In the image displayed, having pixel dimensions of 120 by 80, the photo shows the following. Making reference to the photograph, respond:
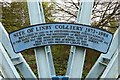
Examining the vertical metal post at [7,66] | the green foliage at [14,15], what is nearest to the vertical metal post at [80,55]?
the vertical metal post at [7,66]

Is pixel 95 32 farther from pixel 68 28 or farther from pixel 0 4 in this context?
pixel 0 4

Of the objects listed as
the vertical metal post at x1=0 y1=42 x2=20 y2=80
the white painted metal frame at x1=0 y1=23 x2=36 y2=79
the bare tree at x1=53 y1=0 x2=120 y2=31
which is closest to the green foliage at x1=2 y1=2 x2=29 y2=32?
the bare tree at x1=53 y1=0 x2=120 y2=31

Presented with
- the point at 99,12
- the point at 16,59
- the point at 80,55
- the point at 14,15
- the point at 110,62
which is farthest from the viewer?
the point at 14,15

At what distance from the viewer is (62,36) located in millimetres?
2896

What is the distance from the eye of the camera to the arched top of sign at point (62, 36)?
2840 mm

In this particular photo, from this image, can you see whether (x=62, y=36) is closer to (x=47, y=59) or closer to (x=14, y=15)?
(x=47, y=59)

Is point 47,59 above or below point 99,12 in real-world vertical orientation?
above

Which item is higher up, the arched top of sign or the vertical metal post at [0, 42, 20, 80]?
the arched top of sign

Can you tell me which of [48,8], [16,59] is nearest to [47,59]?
[16,59]

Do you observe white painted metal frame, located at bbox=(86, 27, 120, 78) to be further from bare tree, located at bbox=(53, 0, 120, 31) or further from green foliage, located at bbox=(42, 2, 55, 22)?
green foliage, located at bbox=(42, 2, 55, 22)

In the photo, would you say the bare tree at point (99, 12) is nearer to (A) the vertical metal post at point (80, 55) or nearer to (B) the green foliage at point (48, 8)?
(B) the green foliage at point (48, 8)

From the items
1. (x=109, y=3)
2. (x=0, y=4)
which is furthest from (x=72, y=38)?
(x=0, y=4)

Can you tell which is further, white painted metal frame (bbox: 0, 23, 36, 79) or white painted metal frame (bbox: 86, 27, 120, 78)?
white painted metal frame (bbox: 0, 23, 36, 79)

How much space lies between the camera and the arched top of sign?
284cm
